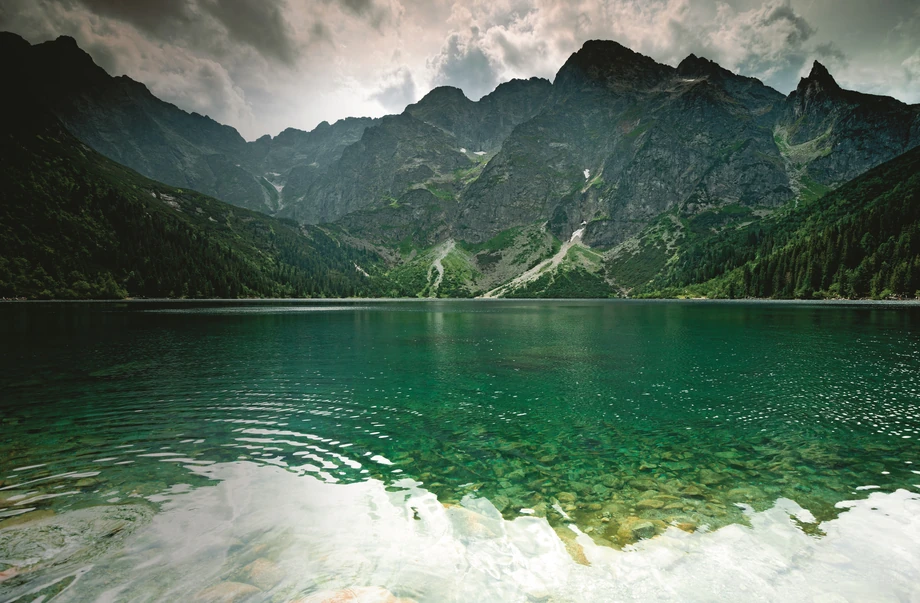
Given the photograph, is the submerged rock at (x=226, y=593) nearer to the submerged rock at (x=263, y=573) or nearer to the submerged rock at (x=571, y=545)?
the submerged rock at (x=263, y=573)

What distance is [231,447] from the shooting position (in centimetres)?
2300

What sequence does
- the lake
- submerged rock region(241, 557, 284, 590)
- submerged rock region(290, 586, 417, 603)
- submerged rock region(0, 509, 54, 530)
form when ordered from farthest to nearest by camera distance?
submerged rock region(0, 509, 54, 530), the lake, submerged rock region(241, 557, 284, 590), submerged rock region(290, 586, 417, 603)

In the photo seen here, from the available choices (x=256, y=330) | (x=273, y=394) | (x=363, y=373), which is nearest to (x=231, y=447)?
(x=273, y=394)

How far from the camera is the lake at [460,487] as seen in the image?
11.7 m

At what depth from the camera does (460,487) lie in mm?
18203


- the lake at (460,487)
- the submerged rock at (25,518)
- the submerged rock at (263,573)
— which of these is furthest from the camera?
the submerged rock at (25,518)

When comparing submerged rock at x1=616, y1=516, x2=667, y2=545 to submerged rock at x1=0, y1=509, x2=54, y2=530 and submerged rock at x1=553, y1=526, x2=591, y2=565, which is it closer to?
submerged rock at x1=553, y1=526, x2=591, y2=565

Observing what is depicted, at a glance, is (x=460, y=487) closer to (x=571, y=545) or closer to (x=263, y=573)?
(x=571, y=545)

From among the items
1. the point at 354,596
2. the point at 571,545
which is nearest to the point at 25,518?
the point at 354,596

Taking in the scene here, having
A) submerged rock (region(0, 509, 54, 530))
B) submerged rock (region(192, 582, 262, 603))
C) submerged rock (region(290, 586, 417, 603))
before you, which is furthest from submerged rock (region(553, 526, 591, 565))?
submerged rock (region(0, 509, 54, 530))

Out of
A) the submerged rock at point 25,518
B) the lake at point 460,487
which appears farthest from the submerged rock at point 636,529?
the submerged rock at point 25,518

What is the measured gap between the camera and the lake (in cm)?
1166

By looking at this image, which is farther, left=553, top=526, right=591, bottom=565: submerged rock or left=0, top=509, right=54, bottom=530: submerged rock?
left=0, top=509, right=54, bottom=530: submerged rock

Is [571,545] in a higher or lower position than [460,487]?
higher
